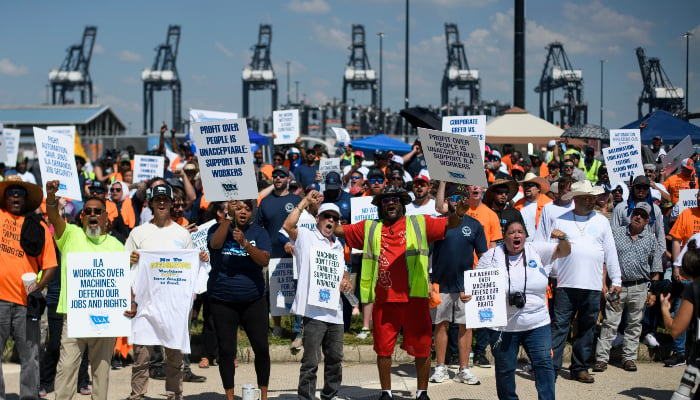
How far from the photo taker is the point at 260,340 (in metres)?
7.35

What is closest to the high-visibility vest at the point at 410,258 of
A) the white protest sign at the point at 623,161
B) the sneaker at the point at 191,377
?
the sneaker at the point at 191,377

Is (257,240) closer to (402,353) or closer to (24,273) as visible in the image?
(24,273)

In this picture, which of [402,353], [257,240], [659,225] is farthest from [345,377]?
[659,225]

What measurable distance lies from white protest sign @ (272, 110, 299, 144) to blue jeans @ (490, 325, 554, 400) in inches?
429

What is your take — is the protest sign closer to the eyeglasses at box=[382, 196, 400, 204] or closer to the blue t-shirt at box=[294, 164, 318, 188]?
the eyeglasses at box=[382, 196, 400, 204]

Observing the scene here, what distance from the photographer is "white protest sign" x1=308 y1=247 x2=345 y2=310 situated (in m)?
7.40

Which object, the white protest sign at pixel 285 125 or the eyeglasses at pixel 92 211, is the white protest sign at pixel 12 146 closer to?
the white protest sign at pixel 285 125

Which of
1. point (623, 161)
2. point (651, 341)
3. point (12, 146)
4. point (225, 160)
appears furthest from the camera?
point (12, 146)

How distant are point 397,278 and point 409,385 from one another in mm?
1643

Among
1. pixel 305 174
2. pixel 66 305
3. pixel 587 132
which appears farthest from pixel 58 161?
pixel 587 132

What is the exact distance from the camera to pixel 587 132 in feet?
77.8

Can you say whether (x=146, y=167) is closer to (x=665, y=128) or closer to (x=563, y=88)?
(x=665, y=128)

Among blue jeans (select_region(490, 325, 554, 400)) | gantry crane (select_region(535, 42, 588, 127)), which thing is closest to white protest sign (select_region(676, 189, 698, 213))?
blue jeans (select_region(490, 325, 554, 400))

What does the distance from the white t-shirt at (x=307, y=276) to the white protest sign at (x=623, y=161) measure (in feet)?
19.4
